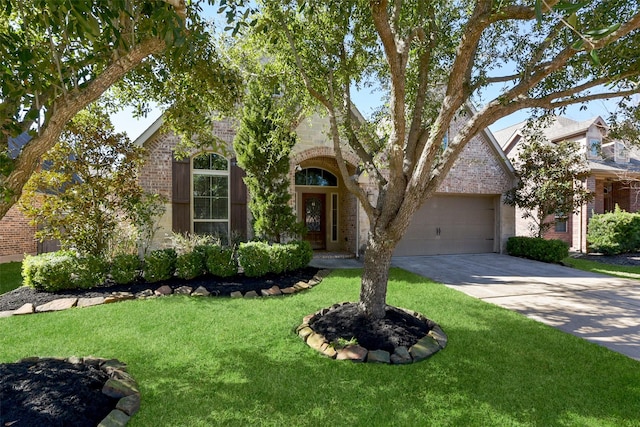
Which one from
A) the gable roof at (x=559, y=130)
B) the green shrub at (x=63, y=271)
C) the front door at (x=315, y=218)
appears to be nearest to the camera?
the green shrub at (x=63, y=271)

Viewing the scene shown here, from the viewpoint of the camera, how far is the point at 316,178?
1244 centimetres

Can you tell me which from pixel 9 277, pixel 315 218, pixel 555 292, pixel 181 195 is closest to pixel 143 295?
pixel 181 195

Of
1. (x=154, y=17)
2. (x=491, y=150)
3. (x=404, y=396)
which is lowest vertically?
(x=404, y=396)

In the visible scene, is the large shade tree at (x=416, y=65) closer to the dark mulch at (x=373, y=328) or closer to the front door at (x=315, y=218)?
the dark mulch at (x=373, y=328)

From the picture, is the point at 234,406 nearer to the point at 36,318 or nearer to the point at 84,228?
the point at 36,318

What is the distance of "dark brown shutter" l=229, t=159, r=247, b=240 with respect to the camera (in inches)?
406

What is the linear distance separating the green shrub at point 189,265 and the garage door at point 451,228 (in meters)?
7.35

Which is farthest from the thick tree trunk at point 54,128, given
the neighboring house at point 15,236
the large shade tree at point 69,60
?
the neighboring house at point 15,236

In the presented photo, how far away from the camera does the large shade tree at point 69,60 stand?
96.0 inches

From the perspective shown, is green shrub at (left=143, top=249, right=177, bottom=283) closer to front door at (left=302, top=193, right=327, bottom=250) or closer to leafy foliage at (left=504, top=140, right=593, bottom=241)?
front door at (left=302, top=193, right=327, bottom=250)

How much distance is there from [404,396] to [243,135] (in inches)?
295

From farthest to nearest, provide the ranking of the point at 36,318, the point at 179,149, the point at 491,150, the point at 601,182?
the point at 601,182, the point at 491,150, the point at 179,149, the point at 36,318

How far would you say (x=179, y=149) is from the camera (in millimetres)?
6645

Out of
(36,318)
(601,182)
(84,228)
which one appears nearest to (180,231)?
(84,228)
